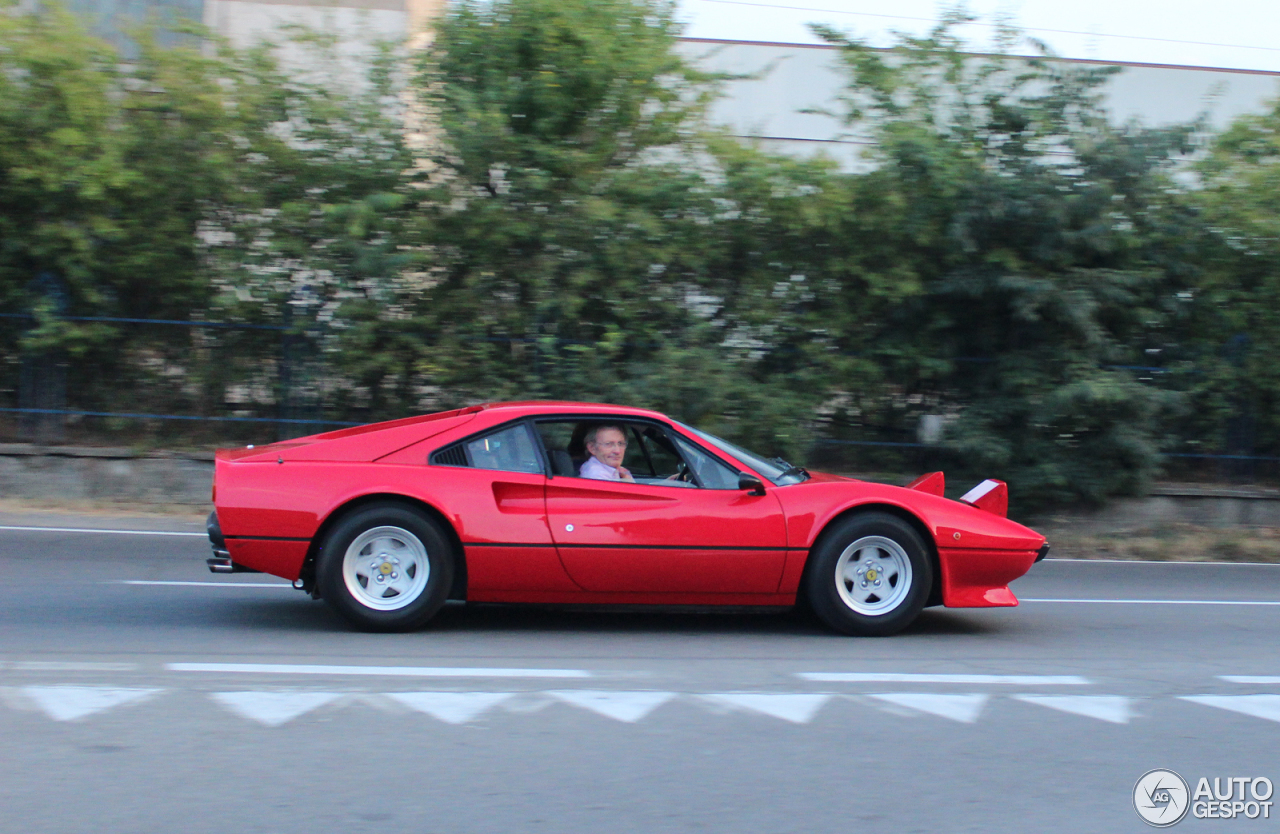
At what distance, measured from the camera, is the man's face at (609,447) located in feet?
20.5

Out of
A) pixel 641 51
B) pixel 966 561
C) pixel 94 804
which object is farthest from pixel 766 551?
pixel 641 51

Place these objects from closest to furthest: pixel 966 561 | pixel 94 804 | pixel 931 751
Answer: pixel 94 804, pixel 931 751, pixel 966 561

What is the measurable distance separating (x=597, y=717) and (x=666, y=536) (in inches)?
58.5

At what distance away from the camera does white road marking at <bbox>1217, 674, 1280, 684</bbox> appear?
5.51 meters

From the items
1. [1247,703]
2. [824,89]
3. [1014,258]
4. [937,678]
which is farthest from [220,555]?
[824,89]

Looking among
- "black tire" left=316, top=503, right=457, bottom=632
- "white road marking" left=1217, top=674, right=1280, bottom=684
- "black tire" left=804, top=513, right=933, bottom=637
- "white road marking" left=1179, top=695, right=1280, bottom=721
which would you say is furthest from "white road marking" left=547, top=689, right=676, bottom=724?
"white road marking" left=1217, top=674, right=1280, bottom=684

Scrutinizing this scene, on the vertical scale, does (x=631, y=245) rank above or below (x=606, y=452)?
above

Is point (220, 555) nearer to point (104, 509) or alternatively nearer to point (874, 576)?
point (874, 576)

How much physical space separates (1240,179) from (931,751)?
1026cm

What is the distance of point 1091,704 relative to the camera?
4.95 m

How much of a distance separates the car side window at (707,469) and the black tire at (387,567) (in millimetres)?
1379

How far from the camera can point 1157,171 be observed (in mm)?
11266

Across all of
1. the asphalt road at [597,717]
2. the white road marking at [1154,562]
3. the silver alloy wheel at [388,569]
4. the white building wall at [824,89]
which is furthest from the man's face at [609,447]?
the white building wall at [824,89]

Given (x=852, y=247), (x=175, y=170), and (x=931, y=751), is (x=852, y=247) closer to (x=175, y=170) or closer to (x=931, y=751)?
(x=175, y=170)
